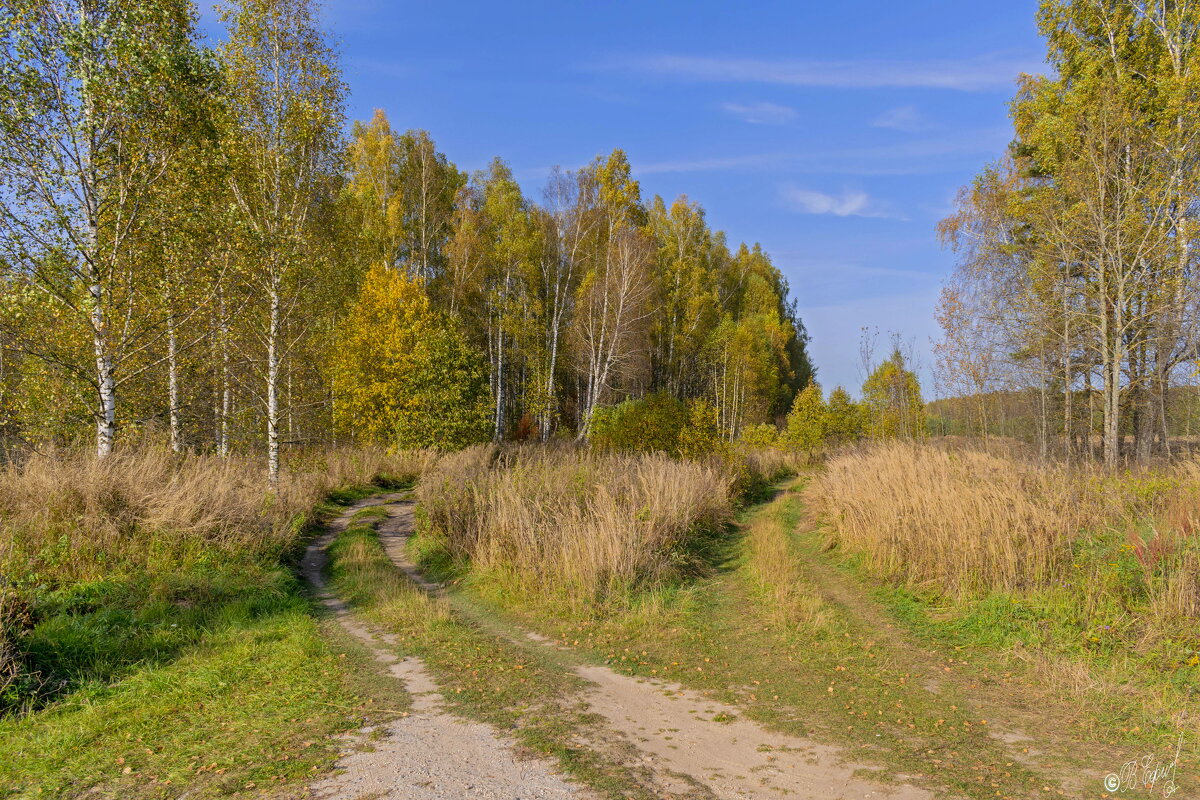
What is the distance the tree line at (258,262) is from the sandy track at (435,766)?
25.9ft

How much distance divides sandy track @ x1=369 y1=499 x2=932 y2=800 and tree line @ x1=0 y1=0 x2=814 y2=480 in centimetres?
895

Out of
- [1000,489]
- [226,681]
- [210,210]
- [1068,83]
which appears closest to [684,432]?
[1000,489]

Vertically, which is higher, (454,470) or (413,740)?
(454,470)

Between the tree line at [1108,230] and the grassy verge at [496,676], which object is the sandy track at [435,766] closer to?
the grassy verge at [496,676]

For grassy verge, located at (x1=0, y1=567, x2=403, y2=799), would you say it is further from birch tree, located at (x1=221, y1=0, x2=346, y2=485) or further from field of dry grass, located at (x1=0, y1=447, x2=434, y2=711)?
birch tree, located at (x1=221, y1=0, x2=346, y2=485)

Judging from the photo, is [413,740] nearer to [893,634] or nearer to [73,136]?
[893,634]

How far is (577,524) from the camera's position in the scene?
968 cm

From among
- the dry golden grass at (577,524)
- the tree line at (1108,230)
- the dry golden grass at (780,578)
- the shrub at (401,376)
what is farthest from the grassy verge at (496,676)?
the tree line at (1108,230)

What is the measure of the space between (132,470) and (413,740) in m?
7.61

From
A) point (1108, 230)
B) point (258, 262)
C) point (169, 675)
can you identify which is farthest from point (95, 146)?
point (1108, 230)

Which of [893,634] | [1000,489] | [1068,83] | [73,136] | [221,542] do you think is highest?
[1068,83]

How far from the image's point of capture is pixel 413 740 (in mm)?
4609

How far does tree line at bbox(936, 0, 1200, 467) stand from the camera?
16.0 m

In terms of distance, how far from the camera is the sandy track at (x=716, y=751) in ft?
13.2
